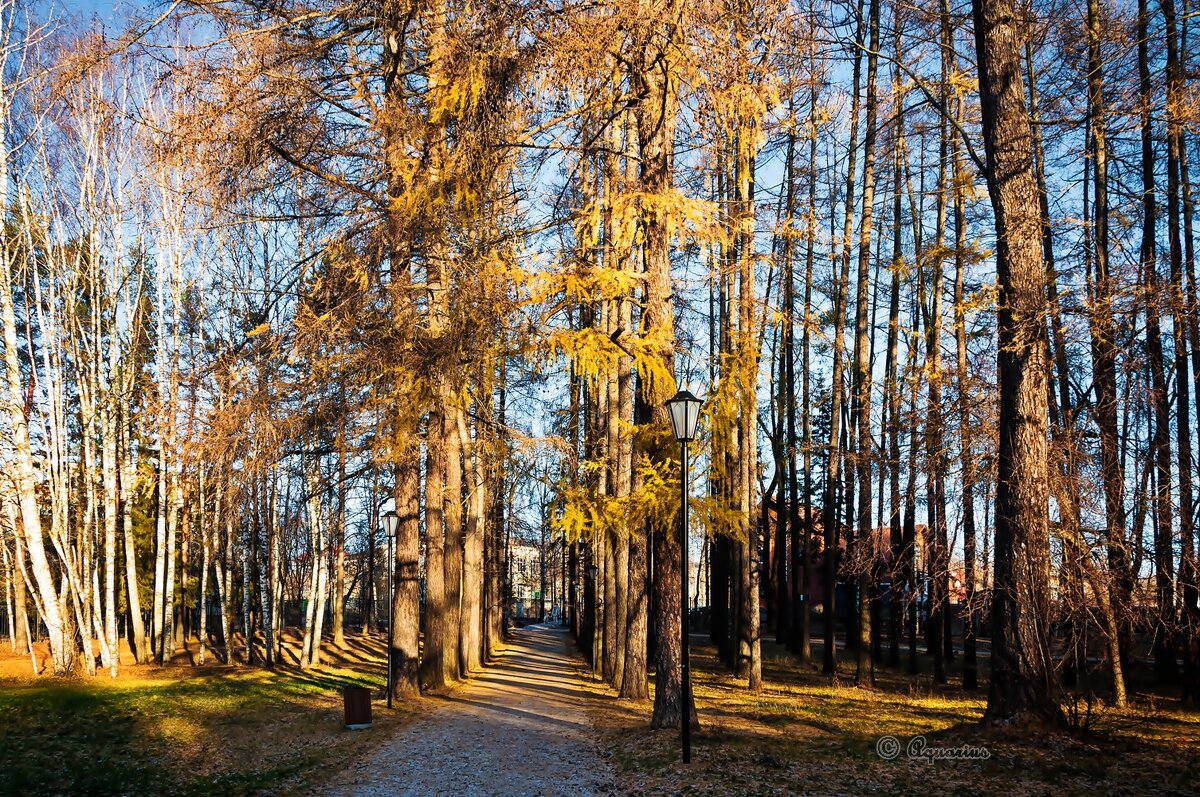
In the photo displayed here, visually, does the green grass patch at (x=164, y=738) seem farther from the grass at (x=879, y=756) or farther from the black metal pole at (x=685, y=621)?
the black metal pole at (x=685, y=621)

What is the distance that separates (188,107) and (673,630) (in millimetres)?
8906

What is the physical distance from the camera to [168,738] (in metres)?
11.4

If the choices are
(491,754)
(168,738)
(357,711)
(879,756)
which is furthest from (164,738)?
(879,756)

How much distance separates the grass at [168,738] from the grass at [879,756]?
3.65m

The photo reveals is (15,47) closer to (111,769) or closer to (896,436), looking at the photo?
(111,769)

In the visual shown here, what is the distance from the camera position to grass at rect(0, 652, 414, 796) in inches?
362

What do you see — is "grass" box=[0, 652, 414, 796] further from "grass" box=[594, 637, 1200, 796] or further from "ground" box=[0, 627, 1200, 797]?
"grass" box=[594, 637, 1200, 796]

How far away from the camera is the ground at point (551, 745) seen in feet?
26.7

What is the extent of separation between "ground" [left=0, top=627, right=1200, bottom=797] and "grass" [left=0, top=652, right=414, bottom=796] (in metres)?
0.04

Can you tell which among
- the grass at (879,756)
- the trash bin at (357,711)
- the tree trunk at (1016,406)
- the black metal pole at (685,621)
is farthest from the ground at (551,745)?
the tree trunk at (1016,406)

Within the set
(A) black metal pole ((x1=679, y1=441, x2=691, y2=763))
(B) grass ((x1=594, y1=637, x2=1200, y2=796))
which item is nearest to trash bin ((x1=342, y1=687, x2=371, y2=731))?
(B) grass ((x1=594, y1=637, x2=1200, y2=796))

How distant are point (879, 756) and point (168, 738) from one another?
8.84 meters

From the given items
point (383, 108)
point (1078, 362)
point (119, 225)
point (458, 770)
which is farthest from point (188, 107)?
point (1078, 362)

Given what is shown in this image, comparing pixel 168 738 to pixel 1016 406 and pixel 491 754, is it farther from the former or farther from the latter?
pixel 1016 406
